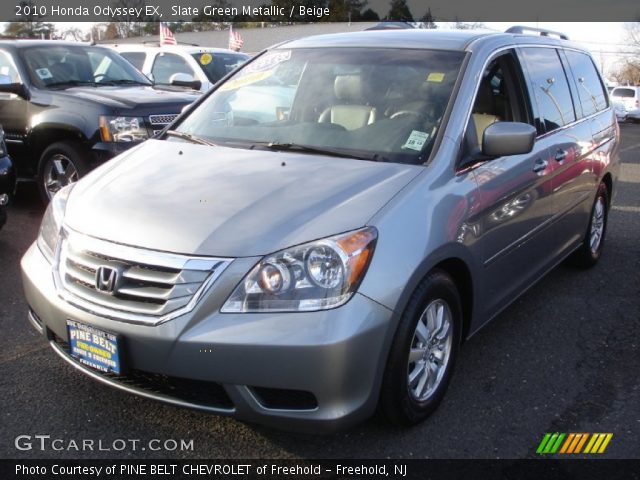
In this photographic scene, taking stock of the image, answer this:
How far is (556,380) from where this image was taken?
3662 mm

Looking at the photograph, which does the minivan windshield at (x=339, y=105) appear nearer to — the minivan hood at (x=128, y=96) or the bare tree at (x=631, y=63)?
the minivan hood at (x=128, y=96)

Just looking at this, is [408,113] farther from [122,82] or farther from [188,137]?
[122,82]

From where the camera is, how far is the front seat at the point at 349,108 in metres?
3.68

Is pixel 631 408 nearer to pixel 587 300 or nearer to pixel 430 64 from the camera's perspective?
pixel 587 300

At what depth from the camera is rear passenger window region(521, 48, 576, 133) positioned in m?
4.36

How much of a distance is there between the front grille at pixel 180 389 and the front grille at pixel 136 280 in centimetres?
25

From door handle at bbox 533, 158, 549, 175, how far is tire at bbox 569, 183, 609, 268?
1414mm

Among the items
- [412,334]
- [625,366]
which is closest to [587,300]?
[625,366]

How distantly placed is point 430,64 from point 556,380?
6.03 feet

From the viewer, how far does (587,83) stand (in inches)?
215

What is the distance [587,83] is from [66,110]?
480 cm

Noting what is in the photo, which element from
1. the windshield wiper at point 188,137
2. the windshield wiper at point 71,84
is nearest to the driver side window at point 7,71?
the windshield wiper at point 71,84

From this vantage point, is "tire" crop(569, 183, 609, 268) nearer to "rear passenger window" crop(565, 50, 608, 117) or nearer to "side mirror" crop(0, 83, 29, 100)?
"rear passenger window" crop(565, 50, 608, 117)

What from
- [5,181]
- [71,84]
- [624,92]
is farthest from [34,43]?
[624,92]
